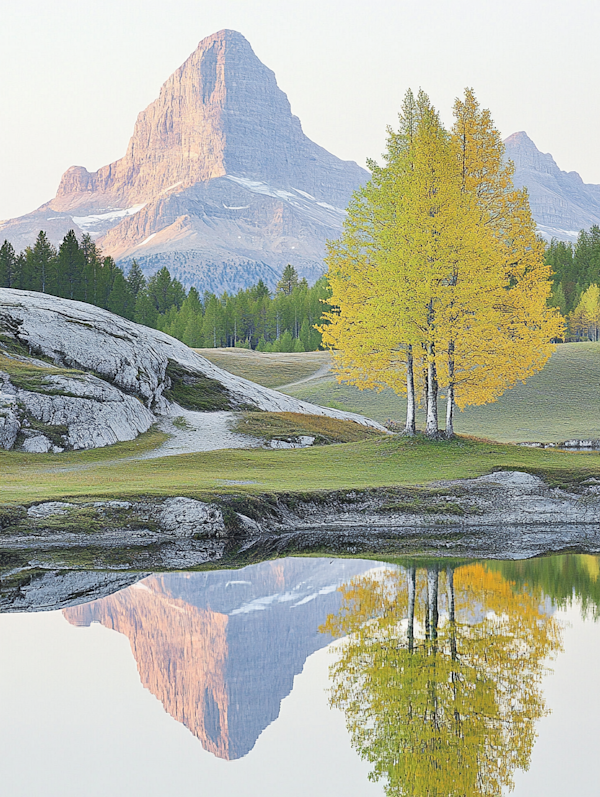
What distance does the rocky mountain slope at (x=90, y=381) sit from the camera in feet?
117

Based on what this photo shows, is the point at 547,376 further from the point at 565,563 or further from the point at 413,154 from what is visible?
the point at 565,563

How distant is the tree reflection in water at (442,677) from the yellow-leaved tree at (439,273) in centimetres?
1563

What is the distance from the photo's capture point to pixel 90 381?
3897 cm

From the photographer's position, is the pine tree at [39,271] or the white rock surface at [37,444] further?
the pine tree at [39,271]

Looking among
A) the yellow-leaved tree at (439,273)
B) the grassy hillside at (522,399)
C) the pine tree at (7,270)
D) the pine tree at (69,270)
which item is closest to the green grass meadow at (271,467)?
the yellow-leaved tree at (439,273)

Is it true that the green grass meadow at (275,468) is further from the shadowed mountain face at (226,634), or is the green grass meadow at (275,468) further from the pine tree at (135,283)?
the pine tree at (135,283)

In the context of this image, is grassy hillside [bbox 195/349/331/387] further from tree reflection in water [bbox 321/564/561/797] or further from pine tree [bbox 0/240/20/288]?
tree reflection in water [bbox 321/564/561/797]

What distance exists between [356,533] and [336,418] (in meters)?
29.4

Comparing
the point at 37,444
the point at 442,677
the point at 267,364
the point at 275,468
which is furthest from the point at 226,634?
the point at 267,364

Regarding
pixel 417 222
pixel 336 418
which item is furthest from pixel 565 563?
pixel 336 418

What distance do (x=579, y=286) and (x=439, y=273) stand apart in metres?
95.9

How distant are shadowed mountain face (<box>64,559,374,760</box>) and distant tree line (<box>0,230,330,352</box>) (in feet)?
254

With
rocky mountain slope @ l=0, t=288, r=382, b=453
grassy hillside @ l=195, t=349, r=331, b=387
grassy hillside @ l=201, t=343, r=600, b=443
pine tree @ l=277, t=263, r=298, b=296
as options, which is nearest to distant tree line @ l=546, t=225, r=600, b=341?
grassy hillside @ l=201, t=343, r=600, b=443

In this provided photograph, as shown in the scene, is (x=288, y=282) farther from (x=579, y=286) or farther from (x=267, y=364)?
(x=267, y=364)
